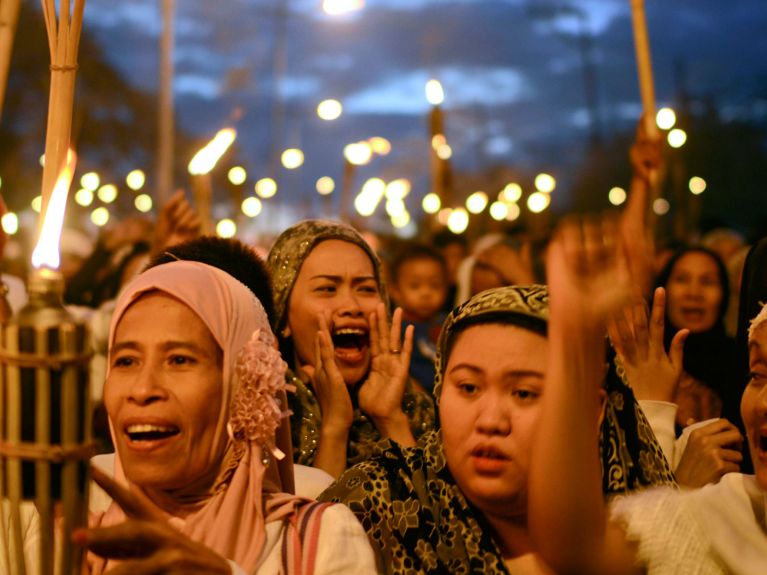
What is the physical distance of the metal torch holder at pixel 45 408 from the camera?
1.29 meters

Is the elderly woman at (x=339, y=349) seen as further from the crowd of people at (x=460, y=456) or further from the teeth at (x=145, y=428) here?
the teeth at (x=145, y=428)

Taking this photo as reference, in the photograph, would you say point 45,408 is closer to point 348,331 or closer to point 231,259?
point 231,259

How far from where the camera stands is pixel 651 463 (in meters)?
2.64

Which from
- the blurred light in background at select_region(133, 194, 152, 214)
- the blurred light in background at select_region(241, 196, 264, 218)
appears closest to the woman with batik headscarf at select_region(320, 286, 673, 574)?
the blurred light in background at select_region(241, 196, 264, 218)

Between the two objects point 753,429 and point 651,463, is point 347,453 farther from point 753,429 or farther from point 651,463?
point 753,429

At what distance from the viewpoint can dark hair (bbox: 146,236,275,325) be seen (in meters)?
3.26

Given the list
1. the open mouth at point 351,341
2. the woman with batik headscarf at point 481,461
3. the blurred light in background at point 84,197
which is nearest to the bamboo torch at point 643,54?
the open mouth at point 351,341

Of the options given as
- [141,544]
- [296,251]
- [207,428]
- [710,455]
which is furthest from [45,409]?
[296,251]

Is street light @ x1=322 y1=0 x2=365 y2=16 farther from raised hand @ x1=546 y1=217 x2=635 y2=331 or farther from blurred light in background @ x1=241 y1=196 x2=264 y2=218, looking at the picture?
blurred light in background @ x1=241 y1=196 x2=264 y2=218

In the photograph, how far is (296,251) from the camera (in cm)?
415

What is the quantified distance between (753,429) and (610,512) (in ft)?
1.45

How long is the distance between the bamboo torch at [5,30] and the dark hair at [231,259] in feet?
3.07

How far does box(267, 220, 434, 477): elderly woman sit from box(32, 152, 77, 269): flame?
2.28 m

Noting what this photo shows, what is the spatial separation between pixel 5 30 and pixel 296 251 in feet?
6.28
